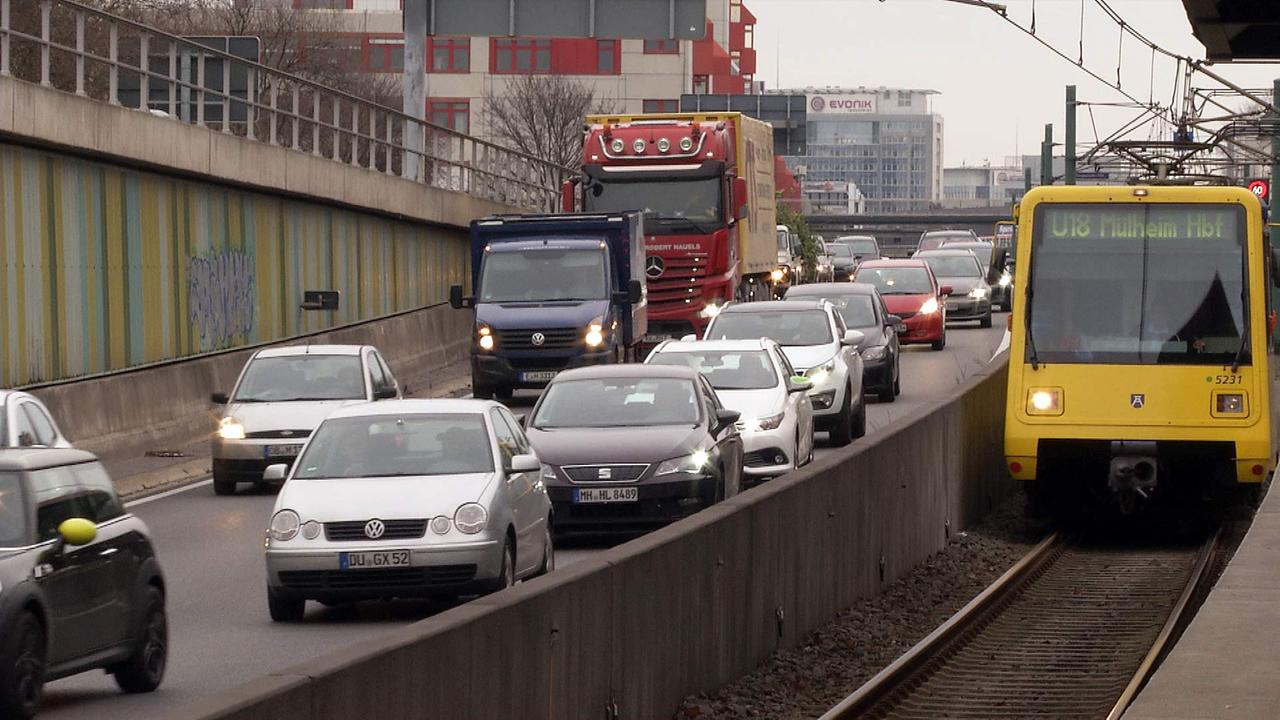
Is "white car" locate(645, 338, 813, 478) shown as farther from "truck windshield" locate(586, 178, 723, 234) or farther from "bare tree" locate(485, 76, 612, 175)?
"bare tree" locate(485, 76, 612, 175)

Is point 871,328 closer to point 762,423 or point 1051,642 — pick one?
point 762,423

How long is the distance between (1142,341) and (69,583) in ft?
40.2

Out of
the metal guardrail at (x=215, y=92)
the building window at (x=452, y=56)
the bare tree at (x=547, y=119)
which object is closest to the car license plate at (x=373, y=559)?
the metal guardrail at (x=215, y=92)

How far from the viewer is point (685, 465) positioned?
741 inches

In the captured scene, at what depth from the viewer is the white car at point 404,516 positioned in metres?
14.5

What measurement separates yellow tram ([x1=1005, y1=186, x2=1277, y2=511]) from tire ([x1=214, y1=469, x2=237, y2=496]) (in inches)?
332

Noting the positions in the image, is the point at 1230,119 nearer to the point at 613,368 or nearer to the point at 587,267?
the point at 587,267

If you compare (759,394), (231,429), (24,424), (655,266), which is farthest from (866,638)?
(655,266)

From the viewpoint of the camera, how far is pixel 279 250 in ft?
124

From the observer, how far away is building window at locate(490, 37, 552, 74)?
133250 millimetres

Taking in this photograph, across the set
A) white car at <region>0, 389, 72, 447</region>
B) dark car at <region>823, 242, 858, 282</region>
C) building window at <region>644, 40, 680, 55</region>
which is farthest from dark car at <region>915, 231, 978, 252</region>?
white car at <region>0, 389, 72, 447</region>

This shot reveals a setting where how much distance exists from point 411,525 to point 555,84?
295 feet

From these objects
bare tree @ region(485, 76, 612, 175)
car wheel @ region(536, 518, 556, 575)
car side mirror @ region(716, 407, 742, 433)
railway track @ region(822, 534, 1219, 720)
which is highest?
bare tree @ region(485, 76, 612, 175)

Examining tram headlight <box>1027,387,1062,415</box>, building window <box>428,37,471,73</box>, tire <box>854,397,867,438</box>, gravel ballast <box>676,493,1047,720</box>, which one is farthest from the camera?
building window <box>428,37,471,73</box>
